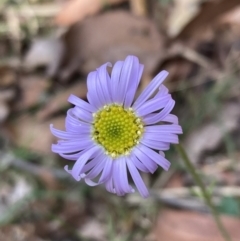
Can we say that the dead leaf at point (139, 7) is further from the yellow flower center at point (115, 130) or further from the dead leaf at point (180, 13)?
the yellow flower center at point (115, 130)

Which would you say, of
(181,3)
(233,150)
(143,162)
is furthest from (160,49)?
(143,162)

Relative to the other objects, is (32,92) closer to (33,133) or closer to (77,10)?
(33,133)

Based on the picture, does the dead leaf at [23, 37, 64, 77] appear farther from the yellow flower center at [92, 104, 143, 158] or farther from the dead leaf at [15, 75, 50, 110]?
the yellow flower center at [92, 104, 143, 158]

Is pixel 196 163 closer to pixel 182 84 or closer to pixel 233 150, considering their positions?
pixel 233 150

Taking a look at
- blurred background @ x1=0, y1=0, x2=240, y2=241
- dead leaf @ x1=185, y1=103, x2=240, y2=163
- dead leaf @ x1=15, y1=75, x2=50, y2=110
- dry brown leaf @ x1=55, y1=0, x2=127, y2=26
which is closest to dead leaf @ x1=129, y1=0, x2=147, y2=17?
blurred background @ x1=0, y1=0, x2=240, y2=241

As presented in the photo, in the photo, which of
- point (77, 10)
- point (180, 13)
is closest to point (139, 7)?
point (180, 13)

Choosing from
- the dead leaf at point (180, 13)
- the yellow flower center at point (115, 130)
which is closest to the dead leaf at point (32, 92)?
the dead leaf at point (180, 13)
